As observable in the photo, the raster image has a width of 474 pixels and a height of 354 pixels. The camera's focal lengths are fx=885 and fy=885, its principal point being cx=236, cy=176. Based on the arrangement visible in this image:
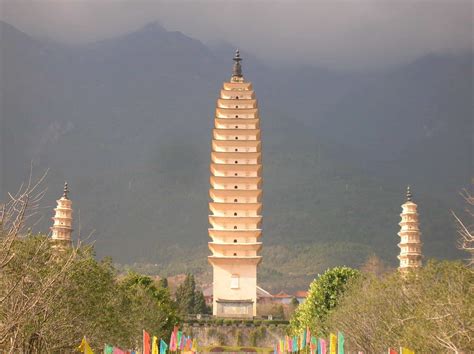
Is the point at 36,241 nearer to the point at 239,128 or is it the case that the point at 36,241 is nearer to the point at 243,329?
the point at 243,329

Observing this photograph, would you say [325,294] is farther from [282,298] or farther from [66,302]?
[282,298]

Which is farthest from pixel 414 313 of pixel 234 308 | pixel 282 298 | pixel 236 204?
pixel 282 298

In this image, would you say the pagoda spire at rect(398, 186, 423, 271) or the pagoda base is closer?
the pagoda spire at rect(398, 186, 423, 271)

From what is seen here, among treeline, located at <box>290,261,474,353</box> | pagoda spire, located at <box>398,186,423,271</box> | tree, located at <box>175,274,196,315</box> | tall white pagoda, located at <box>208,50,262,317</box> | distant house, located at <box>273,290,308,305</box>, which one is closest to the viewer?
treeline, located at <box>290,261,474,353</box>

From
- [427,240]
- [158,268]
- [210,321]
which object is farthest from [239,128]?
[427,240]

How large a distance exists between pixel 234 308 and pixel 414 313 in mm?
59689

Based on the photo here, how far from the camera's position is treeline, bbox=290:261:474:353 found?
26734 mm

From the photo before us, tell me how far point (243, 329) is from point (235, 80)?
109ft

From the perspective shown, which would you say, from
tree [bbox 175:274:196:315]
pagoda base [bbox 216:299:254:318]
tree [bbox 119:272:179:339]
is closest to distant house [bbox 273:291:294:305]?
tree [bbox 175:274:196:315]

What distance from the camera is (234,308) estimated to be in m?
92.4

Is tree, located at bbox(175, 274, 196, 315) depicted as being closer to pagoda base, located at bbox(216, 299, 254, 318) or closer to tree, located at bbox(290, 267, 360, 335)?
pagoda base, located at bbox(216, 299, 254, 318)

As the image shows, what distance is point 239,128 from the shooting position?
327 feet

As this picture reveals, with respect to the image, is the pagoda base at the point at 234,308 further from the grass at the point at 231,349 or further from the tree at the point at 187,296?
the grass at the point at 231,349

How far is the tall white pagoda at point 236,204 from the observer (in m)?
93.2
